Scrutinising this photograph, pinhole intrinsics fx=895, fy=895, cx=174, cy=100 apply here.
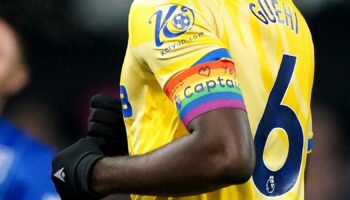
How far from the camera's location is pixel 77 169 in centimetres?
161

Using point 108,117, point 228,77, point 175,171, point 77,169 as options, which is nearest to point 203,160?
point 175,171

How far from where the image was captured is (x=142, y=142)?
5.45 ft

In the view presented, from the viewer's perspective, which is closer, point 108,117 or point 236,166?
point 236,166

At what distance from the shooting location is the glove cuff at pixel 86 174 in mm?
1576

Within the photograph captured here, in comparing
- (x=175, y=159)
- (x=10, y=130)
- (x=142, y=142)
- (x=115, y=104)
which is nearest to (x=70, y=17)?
(x=10, y=130)

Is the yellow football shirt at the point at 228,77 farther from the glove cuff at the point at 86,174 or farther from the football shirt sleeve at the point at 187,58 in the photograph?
the glove cuff at the point at 86,174

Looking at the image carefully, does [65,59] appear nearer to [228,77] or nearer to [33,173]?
[33,173]

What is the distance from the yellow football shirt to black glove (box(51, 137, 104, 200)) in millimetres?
88

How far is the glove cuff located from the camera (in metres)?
1.58

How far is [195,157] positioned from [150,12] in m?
0.28

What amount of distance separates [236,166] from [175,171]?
4.0 inches

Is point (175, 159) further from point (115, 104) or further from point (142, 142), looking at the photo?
point (115, 104)

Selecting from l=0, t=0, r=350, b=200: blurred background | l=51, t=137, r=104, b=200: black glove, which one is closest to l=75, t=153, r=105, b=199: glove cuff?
l=51, t=137, r=104, b=200: black glove

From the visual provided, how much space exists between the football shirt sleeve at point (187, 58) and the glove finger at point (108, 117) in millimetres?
235
